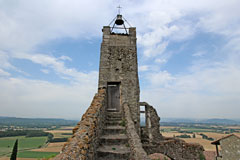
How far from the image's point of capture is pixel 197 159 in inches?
385

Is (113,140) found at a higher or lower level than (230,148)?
higher

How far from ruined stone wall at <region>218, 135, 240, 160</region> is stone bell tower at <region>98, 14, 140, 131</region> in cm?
686

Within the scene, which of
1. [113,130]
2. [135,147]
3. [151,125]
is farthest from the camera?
[151,125]

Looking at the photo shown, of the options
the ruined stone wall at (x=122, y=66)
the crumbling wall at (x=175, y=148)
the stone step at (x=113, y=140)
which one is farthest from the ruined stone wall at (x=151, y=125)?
the stone step at (x=113, y=140)

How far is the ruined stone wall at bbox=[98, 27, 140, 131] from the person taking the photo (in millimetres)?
9430

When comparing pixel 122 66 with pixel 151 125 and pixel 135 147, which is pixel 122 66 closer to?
Result: pixel 151 125

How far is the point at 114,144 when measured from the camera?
18.1 feet

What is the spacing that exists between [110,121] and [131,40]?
597cm

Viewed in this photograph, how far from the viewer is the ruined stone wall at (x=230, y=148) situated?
A: 9732 millimetres

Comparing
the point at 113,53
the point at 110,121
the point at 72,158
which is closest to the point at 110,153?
the point at 72,158

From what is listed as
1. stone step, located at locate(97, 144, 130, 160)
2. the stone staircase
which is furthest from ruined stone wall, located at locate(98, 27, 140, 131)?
stone step, located at locate(97, 144, 130, 160)

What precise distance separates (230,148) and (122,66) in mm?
9780

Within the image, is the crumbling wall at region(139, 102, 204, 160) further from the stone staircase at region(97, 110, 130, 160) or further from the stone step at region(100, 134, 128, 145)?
the stone step at region(100, 134, 128, 145)

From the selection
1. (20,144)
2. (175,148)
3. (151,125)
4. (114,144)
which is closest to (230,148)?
(175,148)
